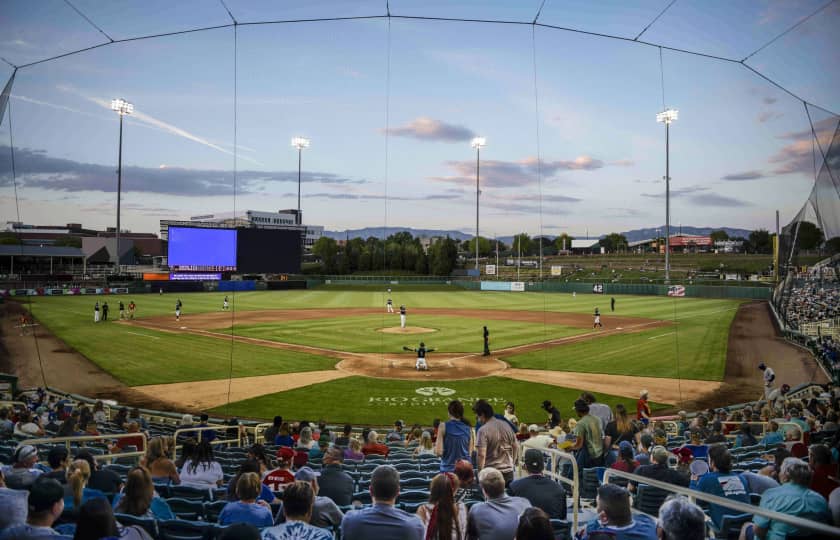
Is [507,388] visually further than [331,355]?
No

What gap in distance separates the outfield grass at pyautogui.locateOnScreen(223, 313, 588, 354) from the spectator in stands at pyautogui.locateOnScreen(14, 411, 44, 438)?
Answer: 1663 cm

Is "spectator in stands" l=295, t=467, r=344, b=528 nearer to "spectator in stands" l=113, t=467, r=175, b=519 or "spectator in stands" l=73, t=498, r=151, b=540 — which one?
"spectator in stands" l=113, t=467, r=175, b=519

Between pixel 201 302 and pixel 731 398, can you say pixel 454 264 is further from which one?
pixel 731 398

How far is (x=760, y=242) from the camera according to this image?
111 ft

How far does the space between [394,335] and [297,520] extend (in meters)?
28.0

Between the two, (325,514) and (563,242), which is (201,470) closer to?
(325,514)

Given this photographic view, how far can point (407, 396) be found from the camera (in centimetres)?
1811

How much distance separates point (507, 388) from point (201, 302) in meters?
40.3

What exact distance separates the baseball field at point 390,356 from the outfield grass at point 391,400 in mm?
66

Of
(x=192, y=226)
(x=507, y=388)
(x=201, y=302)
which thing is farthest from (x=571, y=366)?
(x=201, y=302)

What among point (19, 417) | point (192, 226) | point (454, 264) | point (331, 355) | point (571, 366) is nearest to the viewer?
point (19, 417)

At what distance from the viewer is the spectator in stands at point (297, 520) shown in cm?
361

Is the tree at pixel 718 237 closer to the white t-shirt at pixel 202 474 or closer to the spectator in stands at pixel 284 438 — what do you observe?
the spectator in stands at pixel 284 438

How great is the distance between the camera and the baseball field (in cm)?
1792
